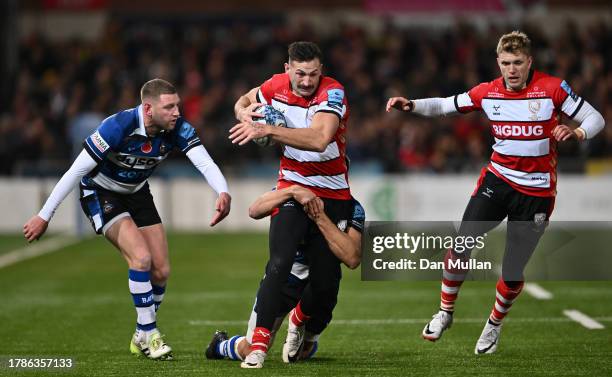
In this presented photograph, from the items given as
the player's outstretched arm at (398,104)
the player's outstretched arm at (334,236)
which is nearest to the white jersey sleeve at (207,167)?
the player's outstretched arm at (334,236)

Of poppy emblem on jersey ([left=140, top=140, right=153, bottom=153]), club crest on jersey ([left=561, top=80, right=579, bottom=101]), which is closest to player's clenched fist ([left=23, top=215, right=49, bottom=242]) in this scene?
poppy emblem on jersey ([left=140, top=140, right=153, bottom=153])

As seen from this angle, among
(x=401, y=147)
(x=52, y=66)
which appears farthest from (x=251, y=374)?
(x=52, y=66)

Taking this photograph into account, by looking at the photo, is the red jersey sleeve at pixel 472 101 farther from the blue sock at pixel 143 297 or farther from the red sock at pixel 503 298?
the blue sock at pixel 143 297

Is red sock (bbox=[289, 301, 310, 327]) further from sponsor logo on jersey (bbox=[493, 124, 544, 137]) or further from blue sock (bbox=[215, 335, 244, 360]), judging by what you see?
sponsor logo on jersey (bbox=[493, 124, 544, 137])

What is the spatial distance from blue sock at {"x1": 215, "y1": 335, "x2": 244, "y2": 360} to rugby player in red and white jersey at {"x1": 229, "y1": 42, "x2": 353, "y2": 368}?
37cm

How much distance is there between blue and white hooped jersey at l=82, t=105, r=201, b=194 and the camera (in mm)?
8656

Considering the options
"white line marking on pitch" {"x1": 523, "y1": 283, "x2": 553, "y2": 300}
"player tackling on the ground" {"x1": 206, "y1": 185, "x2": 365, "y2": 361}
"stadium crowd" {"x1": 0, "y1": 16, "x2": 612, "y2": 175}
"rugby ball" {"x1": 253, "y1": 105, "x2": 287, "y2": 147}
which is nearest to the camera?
"rugby ball" {"x1": 253, "y1": 105, "x2": 287, "y2": 147}

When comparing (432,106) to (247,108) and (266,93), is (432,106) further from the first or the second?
(247,108)

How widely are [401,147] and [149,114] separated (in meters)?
14.1

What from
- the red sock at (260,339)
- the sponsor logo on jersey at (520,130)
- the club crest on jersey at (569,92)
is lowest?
the red sock at (260,339)

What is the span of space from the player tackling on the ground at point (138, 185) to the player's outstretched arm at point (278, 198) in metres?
0.40

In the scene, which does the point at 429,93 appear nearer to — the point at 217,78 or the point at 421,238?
the point at 217,78

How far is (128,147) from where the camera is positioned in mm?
8844

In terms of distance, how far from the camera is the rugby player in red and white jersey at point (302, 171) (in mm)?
7770
